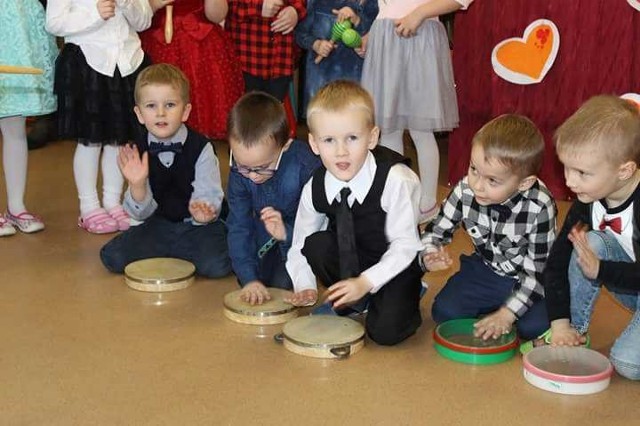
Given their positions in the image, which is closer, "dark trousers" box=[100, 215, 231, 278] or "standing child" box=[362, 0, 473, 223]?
"dark trousers" box=[100, 215, 231, 278]

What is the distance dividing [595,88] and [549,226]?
1.30 meters

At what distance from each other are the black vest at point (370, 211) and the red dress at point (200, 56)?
3.23ft

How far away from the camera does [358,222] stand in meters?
2.10

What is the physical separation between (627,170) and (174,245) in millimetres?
1302

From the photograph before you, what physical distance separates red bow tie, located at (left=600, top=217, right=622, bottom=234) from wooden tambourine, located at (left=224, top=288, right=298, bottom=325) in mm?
737

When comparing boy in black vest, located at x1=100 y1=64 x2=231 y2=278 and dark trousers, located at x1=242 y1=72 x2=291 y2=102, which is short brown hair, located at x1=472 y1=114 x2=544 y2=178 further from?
dark trousers, located at x1=242 y1=72 x2=291 y2=102

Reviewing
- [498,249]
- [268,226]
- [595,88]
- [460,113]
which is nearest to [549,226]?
[498,249]

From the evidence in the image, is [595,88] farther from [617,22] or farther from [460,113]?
[460,113]

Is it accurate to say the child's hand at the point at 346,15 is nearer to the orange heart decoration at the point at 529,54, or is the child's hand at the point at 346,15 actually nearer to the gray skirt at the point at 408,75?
the gray skirt at the point at 408,75

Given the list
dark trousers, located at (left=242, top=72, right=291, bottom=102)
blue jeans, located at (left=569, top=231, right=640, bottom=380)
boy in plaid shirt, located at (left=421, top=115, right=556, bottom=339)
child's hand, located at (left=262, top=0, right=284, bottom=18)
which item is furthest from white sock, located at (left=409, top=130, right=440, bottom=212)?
blue jeans, located at (left=569, top=231, right=640, bottom=380)

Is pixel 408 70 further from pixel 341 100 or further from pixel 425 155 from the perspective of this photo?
pixel 341 100

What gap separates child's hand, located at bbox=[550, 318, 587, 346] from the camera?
1954 millimetres

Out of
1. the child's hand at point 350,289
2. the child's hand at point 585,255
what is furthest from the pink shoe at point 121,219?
the child's hand at point 585,255

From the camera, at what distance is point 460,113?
3.52 metres
